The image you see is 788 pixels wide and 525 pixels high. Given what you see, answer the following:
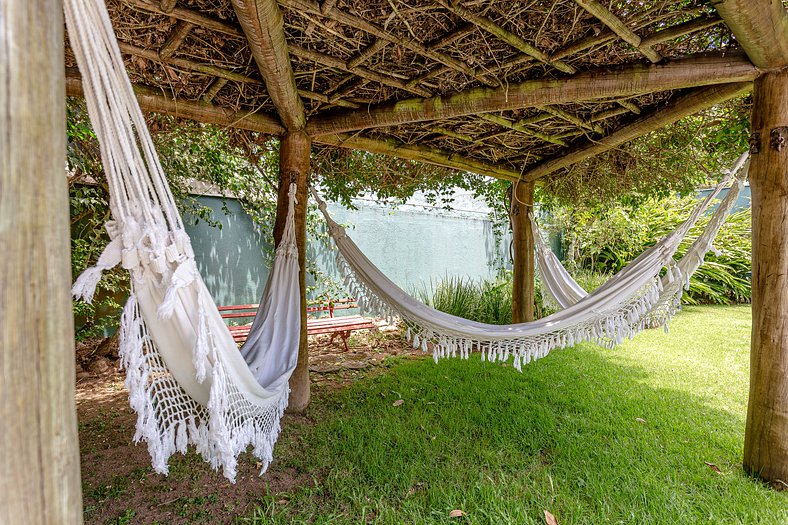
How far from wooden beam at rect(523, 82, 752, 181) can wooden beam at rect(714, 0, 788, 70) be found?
22cm

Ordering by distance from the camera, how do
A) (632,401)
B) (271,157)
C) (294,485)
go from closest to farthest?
(294,485)
(632,401)
(271,157)

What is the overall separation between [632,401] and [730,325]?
9.39 ft

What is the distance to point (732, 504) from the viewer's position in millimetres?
1303

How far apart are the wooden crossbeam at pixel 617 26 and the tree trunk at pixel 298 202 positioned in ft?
4.15

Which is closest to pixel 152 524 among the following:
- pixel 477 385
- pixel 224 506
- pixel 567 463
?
pixel 224 506

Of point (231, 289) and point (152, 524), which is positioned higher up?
point (231, 289)

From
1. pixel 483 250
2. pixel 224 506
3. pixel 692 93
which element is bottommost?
pixel 224 506

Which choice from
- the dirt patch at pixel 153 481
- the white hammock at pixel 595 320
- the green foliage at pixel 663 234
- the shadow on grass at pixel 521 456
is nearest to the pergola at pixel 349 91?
the shadow on grass at pixel 521 456

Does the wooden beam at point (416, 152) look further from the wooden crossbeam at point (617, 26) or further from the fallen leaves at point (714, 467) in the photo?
the fallen leaves at point (714, 467)

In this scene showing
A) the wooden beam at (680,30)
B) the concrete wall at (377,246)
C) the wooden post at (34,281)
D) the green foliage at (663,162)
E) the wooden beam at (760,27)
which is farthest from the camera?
the concrete wall at (377,246)

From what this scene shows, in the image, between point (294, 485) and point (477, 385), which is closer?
point (294, 485)

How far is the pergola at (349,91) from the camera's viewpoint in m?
0.43

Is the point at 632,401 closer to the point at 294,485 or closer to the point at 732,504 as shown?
the point at 732,504

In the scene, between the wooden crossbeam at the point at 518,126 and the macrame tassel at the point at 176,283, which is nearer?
the macrame tassel at the point at 176,283
